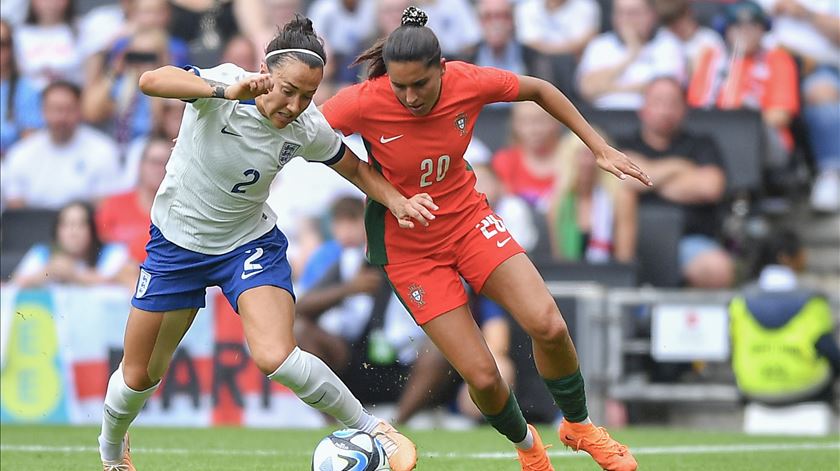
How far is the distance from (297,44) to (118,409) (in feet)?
6.05

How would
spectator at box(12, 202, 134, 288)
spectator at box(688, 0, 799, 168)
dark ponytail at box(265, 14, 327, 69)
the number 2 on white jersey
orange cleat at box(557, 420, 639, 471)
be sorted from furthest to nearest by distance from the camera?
spectator at box(688, 0, 799, 168)
spectator at box(12, 202, 134, 288)
orange cleat at box(557, 420, 639, 471)
the number 2 on white jersey
dark ponytail at box(265, 14, 327, 69)

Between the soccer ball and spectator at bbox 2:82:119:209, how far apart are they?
22.6ft

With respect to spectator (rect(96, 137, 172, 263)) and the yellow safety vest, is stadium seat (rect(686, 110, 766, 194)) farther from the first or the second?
spectator (rect(96, 137, 172, 263))

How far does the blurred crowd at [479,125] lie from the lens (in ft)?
37.7

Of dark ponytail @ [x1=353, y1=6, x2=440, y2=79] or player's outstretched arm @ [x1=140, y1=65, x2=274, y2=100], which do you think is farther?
dark ponytail @ [x1=353, y1=6, x2=440, y2=79]

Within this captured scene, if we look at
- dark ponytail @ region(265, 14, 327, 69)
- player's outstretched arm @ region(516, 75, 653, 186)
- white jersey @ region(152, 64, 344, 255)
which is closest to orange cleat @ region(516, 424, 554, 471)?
player's outstretched arm @ region(516, 75, 653, 186)

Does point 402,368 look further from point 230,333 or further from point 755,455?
point 755,455

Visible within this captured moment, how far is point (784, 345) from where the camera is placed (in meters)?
10.7

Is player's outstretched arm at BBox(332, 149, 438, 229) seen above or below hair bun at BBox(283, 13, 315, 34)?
below

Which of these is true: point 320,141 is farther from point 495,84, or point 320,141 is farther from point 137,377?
point 137,377

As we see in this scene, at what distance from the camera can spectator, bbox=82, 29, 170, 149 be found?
510 inches

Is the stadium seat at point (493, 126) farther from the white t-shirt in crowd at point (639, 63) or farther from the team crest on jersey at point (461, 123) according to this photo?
the team crest on jersey at point (461, 123)

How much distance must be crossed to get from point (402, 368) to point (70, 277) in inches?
112

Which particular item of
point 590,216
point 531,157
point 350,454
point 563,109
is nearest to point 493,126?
point 531,157
